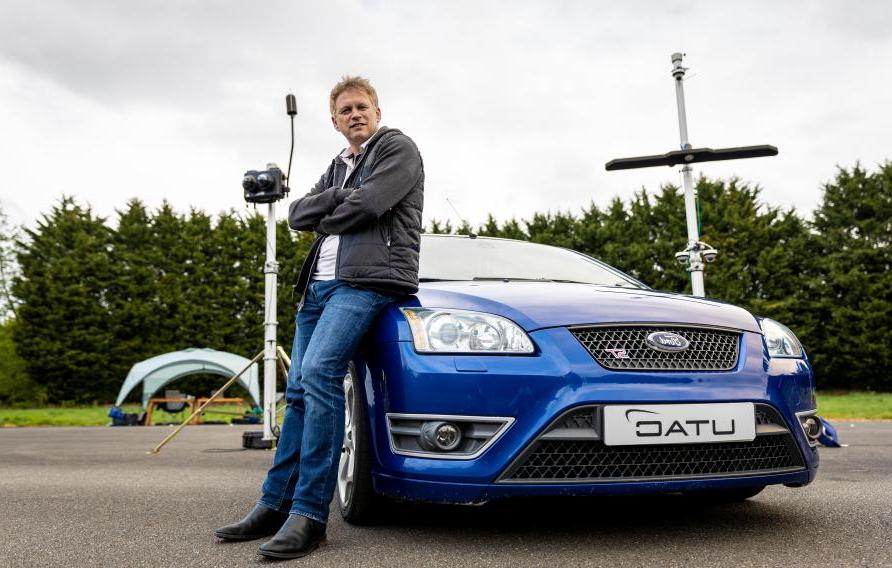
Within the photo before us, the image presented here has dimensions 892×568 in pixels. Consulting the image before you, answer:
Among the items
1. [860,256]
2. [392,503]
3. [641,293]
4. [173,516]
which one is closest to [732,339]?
[641,293]

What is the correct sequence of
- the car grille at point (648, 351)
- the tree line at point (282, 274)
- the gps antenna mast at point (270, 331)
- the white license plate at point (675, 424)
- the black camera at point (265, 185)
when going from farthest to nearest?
the tree line at point (282, 274), the gps antenna mast at point (270, 331), the black camera at point (265, 185), the car grille at point (648, 351), the white license plate at point (675, 424)

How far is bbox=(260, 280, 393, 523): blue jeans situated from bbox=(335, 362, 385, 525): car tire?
0.34 ft

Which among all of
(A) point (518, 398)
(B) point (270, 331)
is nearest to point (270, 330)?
(B) point (270, 331)

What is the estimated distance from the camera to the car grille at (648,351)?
2.49m

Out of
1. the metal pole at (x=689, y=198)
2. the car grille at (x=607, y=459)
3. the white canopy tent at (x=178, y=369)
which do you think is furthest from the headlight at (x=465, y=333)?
the white canopy tent at (x=178, y=369)

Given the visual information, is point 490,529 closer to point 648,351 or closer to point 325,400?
point 325,400

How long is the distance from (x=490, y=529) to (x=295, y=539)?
0.79 m

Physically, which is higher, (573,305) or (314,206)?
(314,206)

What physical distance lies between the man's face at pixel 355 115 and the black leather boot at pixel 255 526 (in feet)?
4.83

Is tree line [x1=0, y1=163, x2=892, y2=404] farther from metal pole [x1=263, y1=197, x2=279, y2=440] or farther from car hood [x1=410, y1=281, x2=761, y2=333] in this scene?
car hood [x1=410, y1=281, x2=761, y2=333]

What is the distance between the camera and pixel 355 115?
116 inches

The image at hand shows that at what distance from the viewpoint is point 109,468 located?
18.3 feet

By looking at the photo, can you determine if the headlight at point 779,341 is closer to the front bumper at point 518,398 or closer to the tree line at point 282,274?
the front bumper at point 518,398

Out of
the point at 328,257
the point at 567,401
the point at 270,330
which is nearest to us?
the point at 567,401
